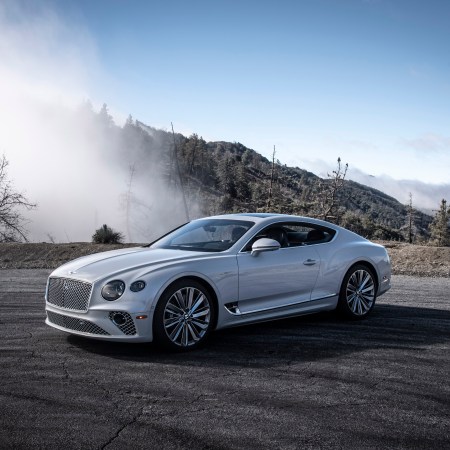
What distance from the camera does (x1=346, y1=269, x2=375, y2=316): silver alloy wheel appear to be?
309 inches

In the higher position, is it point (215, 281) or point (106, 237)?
point (106, 237)

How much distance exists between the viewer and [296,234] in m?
7.84

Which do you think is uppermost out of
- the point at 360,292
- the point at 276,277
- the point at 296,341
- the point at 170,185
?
the point at 170,185

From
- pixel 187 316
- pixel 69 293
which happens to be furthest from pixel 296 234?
pixel 69 293

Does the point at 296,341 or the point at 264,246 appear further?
the point at 264,246

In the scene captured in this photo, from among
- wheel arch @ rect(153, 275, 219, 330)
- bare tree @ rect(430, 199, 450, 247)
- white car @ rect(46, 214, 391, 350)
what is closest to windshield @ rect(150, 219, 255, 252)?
white car @ rect(46, 214, 391, 350)

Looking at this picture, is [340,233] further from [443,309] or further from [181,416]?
[181,416]

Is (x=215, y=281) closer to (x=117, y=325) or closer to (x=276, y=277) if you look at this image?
(x=276, y=277)

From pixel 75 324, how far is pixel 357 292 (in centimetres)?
412

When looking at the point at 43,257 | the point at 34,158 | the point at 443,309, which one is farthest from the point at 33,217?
the point at 443,309

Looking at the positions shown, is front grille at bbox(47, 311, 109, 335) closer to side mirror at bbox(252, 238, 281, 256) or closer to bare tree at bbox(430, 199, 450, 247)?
side mirror at bbox(252, 238, 281, 256)

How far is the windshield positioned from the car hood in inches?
14.8

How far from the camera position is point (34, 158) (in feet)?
473

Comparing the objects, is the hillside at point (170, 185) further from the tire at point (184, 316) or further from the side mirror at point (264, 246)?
the tire at point (184, 316)
